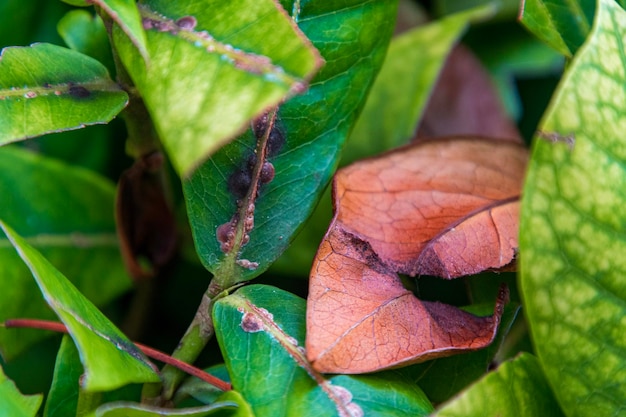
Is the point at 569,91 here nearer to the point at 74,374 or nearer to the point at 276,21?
the point at 276,21

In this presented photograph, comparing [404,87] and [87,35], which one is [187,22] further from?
[404,87]

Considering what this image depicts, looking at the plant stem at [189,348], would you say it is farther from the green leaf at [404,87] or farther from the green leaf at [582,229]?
the green leaf at [404,87]

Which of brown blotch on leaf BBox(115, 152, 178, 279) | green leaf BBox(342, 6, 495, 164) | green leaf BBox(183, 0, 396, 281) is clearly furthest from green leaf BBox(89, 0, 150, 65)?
green leaf BBox(342, 6, 495, 164)

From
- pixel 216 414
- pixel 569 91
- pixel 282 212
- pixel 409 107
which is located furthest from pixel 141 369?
pixel 409 107

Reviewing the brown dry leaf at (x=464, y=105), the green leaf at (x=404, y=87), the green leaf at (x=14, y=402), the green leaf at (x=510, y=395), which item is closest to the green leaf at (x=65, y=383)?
the green leaf at (x=14, y=402)

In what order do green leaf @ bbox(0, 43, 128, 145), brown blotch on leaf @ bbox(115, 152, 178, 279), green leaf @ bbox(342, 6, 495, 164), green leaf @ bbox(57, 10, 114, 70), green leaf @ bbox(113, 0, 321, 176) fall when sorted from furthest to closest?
green leaf @ bbox(342, 6, 495, 164)
brown blotch on leaf @ bbox(115, 152, 178, 279)
green leaf @ bbox(57, 10, 114, 70)
green leaf @ bbox(0, 43, 128, 145)
green leaf @ bbox(113, 0, 321, 176)

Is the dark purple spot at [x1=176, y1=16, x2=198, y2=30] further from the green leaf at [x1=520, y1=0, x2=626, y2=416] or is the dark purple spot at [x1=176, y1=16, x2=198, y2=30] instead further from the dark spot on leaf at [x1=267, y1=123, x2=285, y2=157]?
the green leaf at [x1=520, y1=0, x2=626, y2=416]

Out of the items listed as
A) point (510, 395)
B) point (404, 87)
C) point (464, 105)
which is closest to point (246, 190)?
point (510, 395)
